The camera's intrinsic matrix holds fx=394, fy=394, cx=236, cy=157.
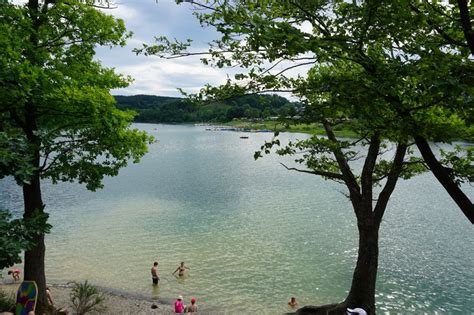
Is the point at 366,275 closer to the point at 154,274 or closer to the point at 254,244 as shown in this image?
A: the point at 154,274

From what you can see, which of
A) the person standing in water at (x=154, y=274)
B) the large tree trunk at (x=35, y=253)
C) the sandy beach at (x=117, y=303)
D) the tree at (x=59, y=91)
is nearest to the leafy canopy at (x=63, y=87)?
the tree at (x=59, y=91)

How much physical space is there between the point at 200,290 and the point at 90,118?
1283 centimetres

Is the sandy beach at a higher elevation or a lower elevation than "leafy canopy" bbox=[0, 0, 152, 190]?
lower

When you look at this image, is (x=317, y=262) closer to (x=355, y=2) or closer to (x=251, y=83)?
(x=251, y=83)

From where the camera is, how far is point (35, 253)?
14.8m

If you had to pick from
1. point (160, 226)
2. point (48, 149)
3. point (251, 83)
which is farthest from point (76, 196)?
point (251, 83)

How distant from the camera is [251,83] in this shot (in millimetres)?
8922

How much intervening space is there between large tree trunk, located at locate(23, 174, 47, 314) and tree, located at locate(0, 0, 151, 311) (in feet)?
→ 0.11

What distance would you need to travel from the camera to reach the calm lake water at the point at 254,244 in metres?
21.9

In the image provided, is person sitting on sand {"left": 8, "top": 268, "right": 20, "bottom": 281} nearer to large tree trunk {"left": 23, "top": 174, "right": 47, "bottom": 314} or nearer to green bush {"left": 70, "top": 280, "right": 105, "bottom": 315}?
green bush {"left": 70, "top": 280, "right": 105, "bottom": 315}

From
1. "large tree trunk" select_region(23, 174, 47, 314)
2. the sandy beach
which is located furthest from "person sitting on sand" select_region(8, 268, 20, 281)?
"large tree trunk" select_region(23, 174, 47, 314)

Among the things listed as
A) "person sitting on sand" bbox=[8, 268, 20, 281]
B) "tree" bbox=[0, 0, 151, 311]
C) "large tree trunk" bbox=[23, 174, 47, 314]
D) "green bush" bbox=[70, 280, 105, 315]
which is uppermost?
"tree" bbox=[0, 0, 151, 311]

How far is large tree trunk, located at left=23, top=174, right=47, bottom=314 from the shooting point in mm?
14422

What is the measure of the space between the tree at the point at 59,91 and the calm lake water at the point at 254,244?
989cm
